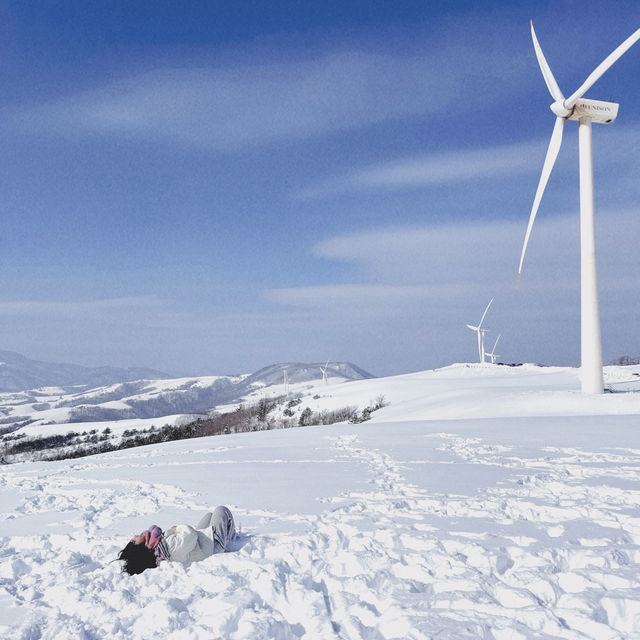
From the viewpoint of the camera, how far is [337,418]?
53375 mm

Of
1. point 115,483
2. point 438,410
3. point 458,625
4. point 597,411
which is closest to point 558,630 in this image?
point 458,625

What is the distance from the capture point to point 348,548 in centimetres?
720

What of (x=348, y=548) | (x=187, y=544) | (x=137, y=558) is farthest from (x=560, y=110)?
(x=137, y=558)

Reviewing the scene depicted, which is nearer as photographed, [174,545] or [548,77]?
[174,545]

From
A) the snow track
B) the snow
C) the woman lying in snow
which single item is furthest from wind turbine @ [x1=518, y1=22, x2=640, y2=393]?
the woman lying in snow

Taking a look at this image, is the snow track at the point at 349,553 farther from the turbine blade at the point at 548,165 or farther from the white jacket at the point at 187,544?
the turbine blade at the point at 548,165

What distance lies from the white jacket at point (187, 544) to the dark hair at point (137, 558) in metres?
0.24

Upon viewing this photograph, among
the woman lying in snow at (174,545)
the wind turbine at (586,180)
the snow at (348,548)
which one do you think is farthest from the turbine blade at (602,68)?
the woman lying in snow at (174,545)

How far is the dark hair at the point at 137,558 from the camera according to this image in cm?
646

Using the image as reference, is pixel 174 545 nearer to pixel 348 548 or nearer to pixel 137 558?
pixel 137 558

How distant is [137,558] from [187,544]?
1.96 ft

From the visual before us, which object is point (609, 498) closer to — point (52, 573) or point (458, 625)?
point (458, 625)

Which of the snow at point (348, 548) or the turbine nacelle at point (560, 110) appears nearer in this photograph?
the snow at point (348, 548)

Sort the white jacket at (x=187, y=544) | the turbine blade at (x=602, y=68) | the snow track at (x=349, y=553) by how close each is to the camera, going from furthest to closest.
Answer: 1. the turbine blade at (x=602, y=68)
2. the white jacket at (x=187, y=544)
3. the snow track at (x=349, y=553)
